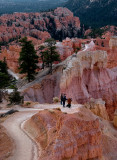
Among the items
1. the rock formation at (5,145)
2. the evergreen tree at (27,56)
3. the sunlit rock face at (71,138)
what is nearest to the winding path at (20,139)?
the rock formation at (5,145)

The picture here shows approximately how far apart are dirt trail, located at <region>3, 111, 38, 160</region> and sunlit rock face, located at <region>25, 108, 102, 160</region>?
1.45 feet

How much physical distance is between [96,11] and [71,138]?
16604 cm

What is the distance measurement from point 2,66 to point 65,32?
76.0 meters

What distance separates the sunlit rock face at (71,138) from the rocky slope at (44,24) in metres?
83.7

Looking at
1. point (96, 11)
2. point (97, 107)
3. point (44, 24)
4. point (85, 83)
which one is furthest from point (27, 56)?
point (96, 11)

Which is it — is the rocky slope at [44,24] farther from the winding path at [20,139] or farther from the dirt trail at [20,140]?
the dirt trail at [20,140]

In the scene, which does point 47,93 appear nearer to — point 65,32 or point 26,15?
point 65,32

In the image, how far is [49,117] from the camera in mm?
11547

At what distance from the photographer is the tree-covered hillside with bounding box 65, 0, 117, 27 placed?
464 ft

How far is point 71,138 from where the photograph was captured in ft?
28.9

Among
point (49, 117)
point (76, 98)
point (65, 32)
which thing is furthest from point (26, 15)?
point (49, 117)

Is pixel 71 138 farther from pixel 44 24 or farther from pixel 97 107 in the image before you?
pixel 44 24

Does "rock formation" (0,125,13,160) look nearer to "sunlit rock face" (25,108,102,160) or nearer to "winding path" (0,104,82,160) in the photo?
"winding path" (0,104,82,160)

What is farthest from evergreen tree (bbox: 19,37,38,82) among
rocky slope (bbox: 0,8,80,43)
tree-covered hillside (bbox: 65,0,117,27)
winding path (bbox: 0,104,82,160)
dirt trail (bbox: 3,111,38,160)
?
tree-covered hillside (bbox: 65,0,117,27)
